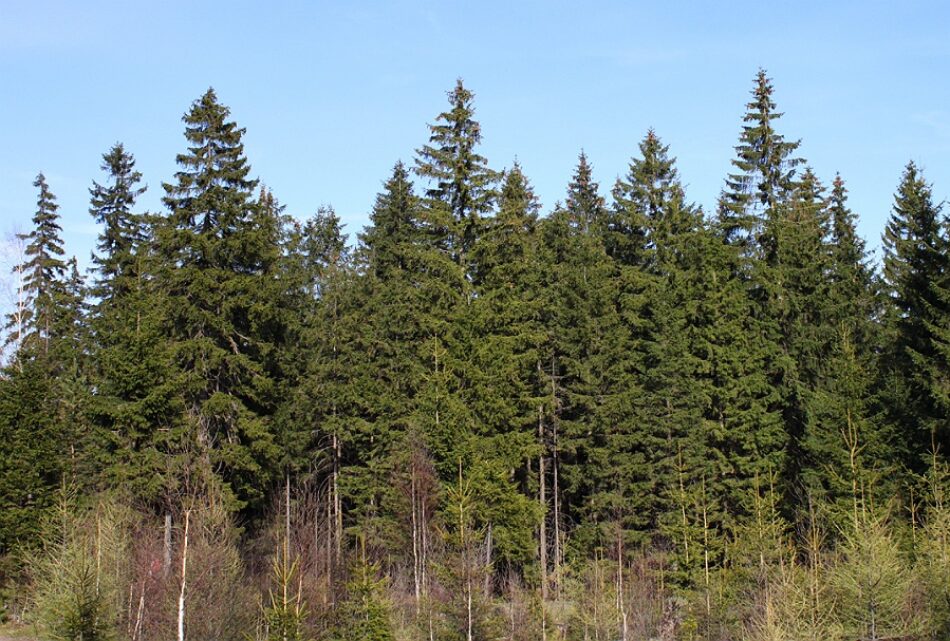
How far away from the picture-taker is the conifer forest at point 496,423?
96.0 ft

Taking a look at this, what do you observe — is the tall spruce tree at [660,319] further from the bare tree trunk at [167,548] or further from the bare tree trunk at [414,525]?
the bare tree trunk at [167,548]

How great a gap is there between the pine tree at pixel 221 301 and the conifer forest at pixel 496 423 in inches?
5.3

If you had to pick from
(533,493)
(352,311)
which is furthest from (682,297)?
(352,311)

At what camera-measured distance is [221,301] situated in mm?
34500

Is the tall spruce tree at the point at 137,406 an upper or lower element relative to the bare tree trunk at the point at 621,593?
upper

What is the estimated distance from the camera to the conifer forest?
96.0ft

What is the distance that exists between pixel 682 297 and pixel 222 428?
2237 centimetres

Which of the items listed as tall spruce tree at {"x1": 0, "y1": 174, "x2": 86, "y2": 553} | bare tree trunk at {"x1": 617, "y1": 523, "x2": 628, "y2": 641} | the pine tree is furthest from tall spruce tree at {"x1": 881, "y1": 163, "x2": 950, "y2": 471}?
tall spruce tree at {"x1": 0, "y1": 174, "x2": 86, "y2": 553}

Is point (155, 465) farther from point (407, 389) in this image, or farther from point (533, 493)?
point (533, 493)

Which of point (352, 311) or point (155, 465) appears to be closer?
point (155, 465)

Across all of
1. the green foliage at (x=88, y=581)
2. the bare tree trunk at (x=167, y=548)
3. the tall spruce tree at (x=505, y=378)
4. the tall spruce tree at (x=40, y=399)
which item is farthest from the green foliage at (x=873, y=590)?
the tall spruce tree at (x=40, y=399)

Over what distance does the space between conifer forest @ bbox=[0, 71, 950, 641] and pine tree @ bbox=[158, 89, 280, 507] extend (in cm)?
14

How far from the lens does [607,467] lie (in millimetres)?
38469

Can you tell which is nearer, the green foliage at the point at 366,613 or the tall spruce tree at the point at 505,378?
the green foliage at the point at 366,613
